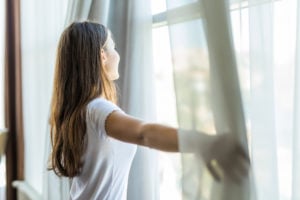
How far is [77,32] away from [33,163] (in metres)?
1.70

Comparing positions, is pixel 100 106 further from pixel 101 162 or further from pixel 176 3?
pixel 176 3

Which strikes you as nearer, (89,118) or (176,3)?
(176,3)

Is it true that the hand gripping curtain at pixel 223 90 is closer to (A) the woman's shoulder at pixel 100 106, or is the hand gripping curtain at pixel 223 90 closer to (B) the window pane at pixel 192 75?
(B) the window pane at pixel 192 75

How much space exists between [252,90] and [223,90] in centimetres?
8

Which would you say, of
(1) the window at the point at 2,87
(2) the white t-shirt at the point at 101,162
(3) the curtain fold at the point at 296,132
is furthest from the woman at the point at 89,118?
(1) the window at the point at 2,87

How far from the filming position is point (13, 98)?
3115 mm

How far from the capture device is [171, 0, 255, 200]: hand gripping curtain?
36.8 inches

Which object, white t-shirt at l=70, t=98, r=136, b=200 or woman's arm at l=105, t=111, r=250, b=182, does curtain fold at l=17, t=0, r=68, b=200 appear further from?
woman's arm at l=105, t=111, r=250, b=182

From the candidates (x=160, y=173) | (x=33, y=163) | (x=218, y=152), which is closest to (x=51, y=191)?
(x=33, y=163)

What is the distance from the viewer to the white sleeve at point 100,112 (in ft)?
3.99

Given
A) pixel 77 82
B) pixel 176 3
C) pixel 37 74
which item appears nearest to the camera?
pixel 176 3

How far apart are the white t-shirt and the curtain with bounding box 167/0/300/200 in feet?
1.10

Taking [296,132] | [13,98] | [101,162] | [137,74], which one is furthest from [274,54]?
[13,98]

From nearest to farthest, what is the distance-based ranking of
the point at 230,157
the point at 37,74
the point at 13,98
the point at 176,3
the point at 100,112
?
the point at 230,157, the point at 176,3, the point at 100,112, the point at 37,74, the point at 13,98
